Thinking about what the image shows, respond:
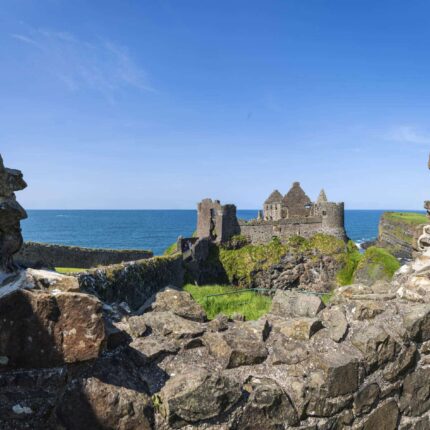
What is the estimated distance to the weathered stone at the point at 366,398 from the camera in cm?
359

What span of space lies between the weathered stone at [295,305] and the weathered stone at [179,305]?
94 cm

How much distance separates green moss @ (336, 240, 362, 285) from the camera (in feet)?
108

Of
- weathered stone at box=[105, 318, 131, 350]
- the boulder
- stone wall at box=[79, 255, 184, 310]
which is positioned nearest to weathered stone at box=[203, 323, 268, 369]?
the boulder

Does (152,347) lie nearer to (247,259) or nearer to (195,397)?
(195,397)

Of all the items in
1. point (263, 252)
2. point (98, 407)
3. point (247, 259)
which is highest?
point (98, 407)

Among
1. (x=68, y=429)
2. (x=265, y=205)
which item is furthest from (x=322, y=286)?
(x=68, y=429)

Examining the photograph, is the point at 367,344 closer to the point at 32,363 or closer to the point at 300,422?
the point at 300,422

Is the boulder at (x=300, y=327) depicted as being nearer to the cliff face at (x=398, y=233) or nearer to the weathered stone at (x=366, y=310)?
the weathered stone at (x=366, y=310)

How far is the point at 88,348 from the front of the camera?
2.53 metres

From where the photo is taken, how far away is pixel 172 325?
11.0 feet

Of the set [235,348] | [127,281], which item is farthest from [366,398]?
[127,281]

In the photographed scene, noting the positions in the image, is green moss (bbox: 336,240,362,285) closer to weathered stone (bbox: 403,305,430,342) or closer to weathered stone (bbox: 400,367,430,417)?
weathered stone (bbox: 400,367,430,417)

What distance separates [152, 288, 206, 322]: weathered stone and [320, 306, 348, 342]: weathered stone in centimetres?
129

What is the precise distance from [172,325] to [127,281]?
438cm
